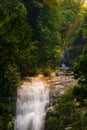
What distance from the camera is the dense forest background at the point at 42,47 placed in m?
21.9

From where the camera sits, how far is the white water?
2928cm

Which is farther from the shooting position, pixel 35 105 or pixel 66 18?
pixel 66 18

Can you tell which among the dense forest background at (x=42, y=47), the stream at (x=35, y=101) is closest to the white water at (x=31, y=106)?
the stream at (x=35, y=101)

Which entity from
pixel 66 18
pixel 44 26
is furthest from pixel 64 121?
pixel 66 18

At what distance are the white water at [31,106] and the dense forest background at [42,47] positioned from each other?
96 cm

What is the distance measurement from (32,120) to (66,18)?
905 inches

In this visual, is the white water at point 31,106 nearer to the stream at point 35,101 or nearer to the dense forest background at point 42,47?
the stream at point 35,101

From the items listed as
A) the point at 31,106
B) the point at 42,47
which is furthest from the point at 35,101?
the point at 42,47

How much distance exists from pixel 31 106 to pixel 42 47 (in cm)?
898

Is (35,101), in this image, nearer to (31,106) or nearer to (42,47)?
(31,106)

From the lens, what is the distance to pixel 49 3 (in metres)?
39.0

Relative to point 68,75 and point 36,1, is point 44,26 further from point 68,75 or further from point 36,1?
point 68,75

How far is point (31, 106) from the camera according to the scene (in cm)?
3020

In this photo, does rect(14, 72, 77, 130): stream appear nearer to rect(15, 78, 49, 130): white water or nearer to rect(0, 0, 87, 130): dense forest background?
rect(15, 78, 49, 130): white water
